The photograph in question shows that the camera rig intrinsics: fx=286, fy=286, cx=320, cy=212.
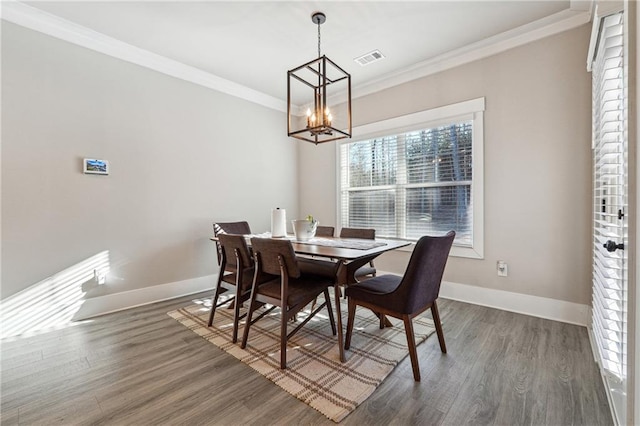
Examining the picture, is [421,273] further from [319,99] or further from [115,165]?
[115,165]

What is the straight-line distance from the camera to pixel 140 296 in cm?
324

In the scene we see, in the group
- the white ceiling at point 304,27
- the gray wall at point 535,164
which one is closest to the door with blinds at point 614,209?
the gray wall at point 535,164

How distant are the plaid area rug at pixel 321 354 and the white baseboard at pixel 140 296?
0.54 meters

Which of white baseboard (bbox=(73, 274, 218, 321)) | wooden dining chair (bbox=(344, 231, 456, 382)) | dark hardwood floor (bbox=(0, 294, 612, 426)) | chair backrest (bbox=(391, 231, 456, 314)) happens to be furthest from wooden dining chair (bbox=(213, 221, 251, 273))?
chair backrest (bbox=(391, 231, 456, 314))

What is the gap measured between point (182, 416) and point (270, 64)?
3.56 meters

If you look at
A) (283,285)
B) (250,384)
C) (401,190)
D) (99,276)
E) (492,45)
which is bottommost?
(250,384)

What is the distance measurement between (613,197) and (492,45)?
216 cm

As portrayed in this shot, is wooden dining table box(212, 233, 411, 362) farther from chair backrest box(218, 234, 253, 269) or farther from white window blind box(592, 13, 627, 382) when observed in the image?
white window blind box(592, 13, 627, 382)

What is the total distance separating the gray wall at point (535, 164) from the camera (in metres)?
2.61

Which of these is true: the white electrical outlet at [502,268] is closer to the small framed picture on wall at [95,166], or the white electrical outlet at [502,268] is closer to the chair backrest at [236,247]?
the chair backrest at [236,247]

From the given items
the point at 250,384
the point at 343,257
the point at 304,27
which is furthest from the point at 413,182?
the point at 250,384

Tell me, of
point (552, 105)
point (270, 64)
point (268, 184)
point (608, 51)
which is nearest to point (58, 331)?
point (268, 184)

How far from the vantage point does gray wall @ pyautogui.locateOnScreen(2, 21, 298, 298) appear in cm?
256

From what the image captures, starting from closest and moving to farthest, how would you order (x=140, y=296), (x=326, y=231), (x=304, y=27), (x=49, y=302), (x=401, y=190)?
1. (x=49, y=302)
2. (x=304, y=27)
3. (x=140, y=296)
4. (x=326, y=231)
5. (x=401, y=190)
